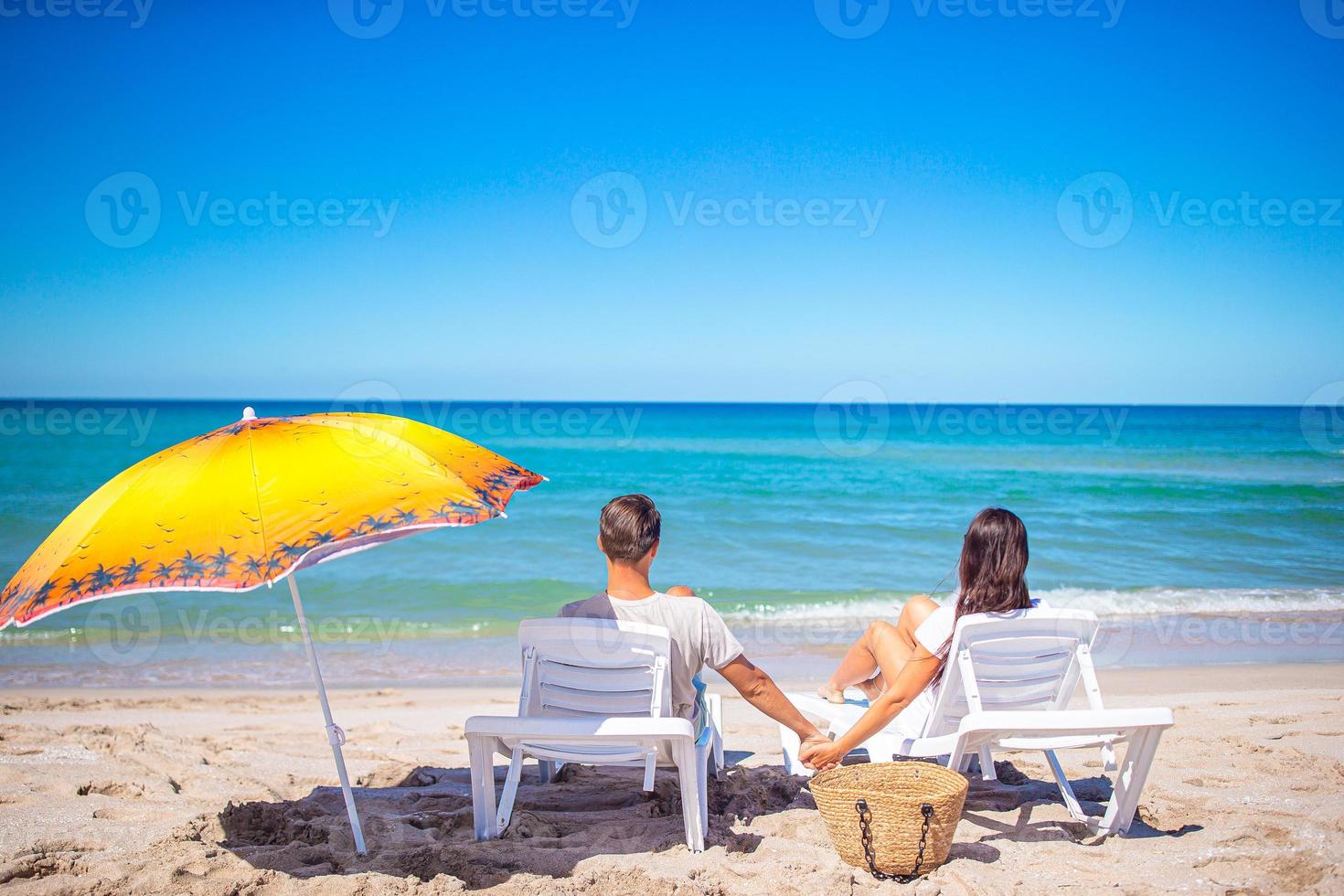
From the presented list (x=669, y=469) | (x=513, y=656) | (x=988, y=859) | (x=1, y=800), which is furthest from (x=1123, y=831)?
(x=669, y=469)

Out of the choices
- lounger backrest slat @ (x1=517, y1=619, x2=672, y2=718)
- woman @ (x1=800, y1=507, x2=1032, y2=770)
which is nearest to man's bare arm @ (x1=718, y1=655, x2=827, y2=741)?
woman @ (x1=800, y1=507, x2=1032, y2=770)

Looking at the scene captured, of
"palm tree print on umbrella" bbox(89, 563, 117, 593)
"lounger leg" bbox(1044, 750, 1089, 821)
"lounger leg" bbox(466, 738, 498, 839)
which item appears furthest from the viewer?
"lounger leg" bbox(1044, 750, 1089, 821)

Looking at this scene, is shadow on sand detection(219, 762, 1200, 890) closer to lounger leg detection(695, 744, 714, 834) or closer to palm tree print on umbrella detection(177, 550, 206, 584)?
lounger leg detection(695, 744, 714, 834)

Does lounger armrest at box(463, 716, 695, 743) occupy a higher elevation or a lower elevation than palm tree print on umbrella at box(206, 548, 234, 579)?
lower

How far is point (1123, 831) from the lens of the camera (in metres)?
3.54

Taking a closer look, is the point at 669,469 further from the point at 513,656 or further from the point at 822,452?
the point at 513,656

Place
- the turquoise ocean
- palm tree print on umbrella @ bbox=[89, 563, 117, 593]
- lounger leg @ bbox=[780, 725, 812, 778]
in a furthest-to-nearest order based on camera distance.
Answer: the turquoise ocean < lounger leg @ bbox=[780, 725, 812, 778] < palm tree print on umbrella @ bbox=[89, 563, 117, 593]

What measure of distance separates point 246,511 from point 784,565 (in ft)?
33.7

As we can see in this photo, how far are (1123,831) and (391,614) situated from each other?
24.7 feet

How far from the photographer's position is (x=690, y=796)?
3328mm

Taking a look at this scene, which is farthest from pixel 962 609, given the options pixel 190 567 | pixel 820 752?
Answer: pixel 190 567

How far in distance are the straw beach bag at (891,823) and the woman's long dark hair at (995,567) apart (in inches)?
21.6

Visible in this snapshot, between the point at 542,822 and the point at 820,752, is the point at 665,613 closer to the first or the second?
the point at 820,752

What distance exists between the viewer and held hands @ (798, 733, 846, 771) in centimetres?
354
